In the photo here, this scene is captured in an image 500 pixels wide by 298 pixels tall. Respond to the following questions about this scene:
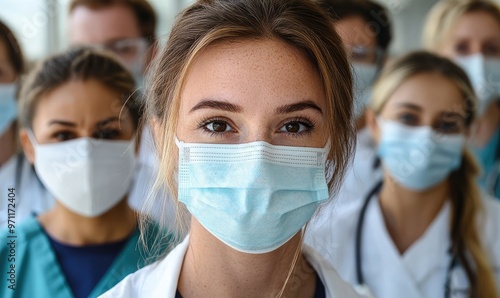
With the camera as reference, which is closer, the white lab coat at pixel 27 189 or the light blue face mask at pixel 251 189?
the light blue face mask at pixel 251 189

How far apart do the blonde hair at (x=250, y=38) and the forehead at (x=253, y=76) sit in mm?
20

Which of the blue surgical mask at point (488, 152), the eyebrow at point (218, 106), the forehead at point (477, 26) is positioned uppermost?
the forehead at point (477, 26)

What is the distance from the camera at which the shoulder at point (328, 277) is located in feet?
6.07

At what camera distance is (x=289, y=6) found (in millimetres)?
1793

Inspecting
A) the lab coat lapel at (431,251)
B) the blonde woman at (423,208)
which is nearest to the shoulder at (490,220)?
the blonde woman at (423,208)

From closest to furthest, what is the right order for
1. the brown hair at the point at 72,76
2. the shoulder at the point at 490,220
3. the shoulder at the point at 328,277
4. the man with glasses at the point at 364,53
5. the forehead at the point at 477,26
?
the shoulder at the point at 328,277 < the brown hair at the point at 72,76 < the shoulder at the point at 490,220 < the man with glasses at the point at 364,53 < the forehead at the point at 477,26

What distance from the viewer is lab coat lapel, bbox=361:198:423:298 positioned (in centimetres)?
276

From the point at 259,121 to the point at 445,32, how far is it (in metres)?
2.72

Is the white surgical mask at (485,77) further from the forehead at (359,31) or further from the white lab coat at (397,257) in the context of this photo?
the white lab coat at (397,257)

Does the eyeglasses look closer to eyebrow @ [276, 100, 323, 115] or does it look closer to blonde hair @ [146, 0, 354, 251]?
blonde hair @ [146, 0, 354, 251]

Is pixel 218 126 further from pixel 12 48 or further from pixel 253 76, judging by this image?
pixel 12 48

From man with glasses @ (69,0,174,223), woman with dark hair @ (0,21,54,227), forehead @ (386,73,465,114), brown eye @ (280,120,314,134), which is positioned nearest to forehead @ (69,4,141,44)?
man with glasses @ (69,0,174,223)

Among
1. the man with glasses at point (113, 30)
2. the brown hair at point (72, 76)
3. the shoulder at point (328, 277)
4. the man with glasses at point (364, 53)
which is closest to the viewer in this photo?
the shoulder at point (328, 277)

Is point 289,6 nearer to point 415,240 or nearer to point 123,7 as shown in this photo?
point 415,240
